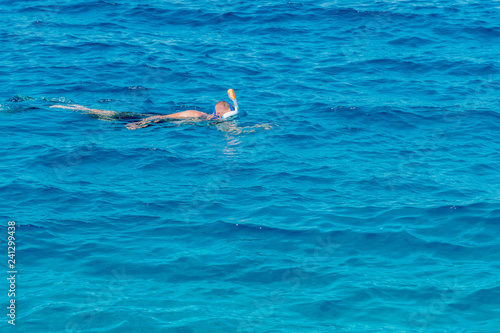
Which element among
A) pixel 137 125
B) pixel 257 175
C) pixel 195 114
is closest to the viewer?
pixel 257 175

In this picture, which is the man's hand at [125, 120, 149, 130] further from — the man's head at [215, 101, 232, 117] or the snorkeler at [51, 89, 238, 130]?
the man's head at [215, 101, 232, 117]

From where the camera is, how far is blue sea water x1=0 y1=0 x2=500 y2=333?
10062 millimetres

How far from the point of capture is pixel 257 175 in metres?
14.3

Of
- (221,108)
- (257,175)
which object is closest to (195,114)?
(221,108)

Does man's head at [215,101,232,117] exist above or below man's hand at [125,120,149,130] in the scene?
above

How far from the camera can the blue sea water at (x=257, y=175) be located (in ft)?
33.0

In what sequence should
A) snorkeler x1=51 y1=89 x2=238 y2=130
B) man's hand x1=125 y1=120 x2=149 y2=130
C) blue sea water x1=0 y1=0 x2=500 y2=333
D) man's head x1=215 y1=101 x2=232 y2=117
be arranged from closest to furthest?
1. blue sea water x1=0 y1=0 x2=500 y2=333
2. man's hand x1=125 y1=120 x2=149 y2=130
3. snorkeler x1=51 y1=89 x2=238 y2=130
4. man's head x1=215 y1=101 x2=232 y2=117

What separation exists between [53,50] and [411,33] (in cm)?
1279

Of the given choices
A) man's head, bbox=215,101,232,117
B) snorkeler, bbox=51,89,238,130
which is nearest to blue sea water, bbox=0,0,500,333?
snorkeler, bbox=51,89,238,130

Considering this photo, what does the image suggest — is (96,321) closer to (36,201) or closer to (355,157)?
(36,201)

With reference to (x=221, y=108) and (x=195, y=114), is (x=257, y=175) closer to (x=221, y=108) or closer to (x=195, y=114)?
(x=221, y=108)

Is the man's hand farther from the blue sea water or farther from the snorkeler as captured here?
the blue sea water

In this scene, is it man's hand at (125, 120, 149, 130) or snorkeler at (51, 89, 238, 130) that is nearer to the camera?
man's hand at (125, 120, 149, 130)

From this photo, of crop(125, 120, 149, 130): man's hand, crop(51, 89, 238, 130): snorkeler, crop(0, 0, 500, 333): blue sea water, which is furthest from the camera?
crop(51, 89, 238, 130): snorkeler
